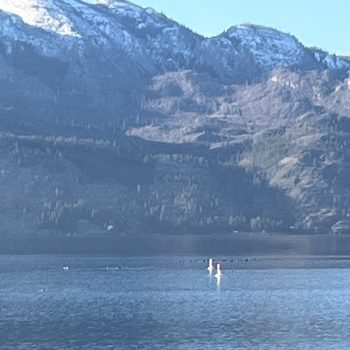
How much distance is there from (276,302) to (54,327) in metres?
54.4

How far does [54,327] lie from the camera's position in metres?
156

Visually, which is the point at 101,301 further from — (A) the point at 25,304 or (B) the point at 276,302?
(B) the point at 276,302

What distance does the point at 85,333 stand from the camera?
149625 millimetres

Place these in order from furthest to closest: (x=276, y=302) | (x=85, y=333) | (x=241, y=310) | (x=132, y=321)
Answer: (x=276, y=302) → (x=241, y=310) → (x=132, y=321) → (x=85, y=333)

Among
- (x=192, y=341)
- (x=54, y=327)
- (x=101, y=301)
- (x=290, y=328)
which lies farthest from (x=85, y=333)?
(x=101, y=301)

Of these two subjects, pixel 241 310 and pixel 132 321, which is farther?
pixel 241 310

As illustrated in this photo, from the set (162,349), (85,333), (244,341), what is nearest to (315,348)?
(244,341)

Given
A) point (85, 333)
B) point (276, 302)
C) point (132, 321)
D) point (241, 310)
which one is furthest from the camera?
point (276, 302)

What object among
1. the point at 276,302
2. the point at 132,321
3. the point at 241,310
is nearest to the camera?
the point at 132,321

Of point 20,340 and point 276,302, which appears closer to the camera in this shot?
point 20,340

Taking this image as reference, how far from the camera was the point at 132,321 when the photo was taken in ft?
540

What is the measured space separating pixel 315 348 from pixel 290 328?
19.4m

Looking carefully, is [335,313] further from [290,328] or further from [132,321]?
[132,321]

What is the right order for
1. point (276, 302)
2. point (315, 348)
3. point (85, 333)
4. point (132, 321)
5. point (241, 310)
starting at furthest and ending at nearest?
1. point (276, 302)
2. point (241, 310)
3. point (132, 321)
4. point (85, 333)
5. point (315, 348)
